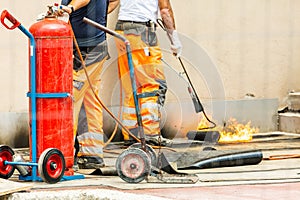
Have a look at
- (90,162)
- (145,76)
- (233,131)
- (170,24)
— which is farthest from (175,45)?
(90,162)

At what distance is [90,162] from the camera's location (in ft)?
31.3

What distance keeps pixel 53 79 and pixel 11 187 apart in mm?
1134

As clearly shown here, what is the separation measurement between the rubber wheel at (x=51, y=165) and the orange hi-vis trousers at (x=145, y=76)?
1934 mm

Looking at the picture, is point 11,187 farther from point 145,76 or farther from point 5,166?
point 145,76

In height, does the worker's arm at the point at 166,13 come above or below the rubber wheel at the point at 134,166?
above

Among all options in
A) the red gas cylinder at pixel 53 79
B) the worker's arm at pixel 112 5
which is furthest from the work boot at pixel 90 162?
the worker's arm at pixel 112 5

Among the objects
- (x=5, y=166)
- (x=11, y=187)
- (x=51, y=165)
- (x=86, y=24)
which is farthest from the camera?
(x=86, y=24)

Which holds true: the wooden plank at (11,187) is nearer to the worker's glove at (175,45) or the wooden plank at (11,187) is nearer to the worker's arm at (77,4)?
the worker's arm at (77,4)

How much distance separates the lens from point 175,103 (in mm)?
11688

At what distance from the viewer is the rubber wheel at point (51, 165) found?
26.7 feet

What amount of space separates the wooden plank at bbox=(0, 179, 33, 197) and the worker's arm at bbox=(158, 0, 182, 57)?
3202 mm

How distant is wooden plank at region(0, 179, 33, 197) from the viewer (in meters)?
7.55

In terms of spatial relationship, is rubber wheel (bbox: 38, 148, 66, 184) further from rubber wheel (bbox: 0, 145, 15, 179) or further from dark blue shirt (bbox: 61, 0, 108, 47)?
dark blue shirt (bbox: 61, 0, 108, 47)

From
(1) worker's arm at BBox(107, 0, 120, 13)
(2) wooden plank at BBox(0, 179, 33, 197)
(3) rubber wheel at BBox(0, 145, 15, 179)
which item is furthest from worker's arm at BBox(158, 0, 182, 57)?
(2) wooden plank at BBox(0, 179, 33, 197)
